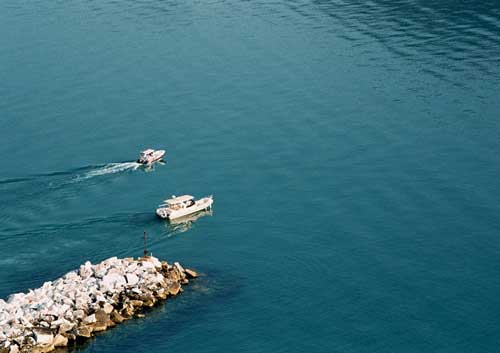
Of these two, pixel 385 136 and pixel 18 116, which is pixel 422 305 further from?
pixel 18 116

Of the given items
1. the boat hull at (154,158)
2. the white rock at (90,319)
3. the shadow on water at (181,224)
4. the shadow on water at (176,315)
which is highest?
the boat hull at (154,158)

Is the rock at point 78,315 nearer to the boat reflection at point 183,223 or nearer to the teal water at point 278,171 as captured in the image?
the teal water at point 278,171

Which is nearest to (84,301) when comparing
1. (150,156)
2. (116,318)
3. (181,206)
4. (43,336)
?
(116,318)

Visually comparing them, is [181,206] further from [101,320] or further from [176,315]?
[101,320]

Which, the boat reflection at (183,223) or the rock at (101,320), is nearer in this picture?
the rock at (101,320)

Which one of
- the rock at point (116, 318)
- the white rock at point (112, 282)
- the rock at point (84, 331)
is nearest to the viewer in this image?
the rock at point (84, 331)

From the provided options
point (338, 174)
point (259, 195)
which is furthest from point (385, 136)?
point (259, 195)

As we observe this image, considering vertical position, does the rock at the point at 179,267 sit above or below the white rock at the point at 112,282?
below

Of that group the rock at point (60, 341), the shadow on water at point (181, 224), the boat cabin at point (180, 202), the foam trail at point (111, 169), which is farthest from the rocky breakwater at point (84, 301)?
the foam trail at point (111, 169)
